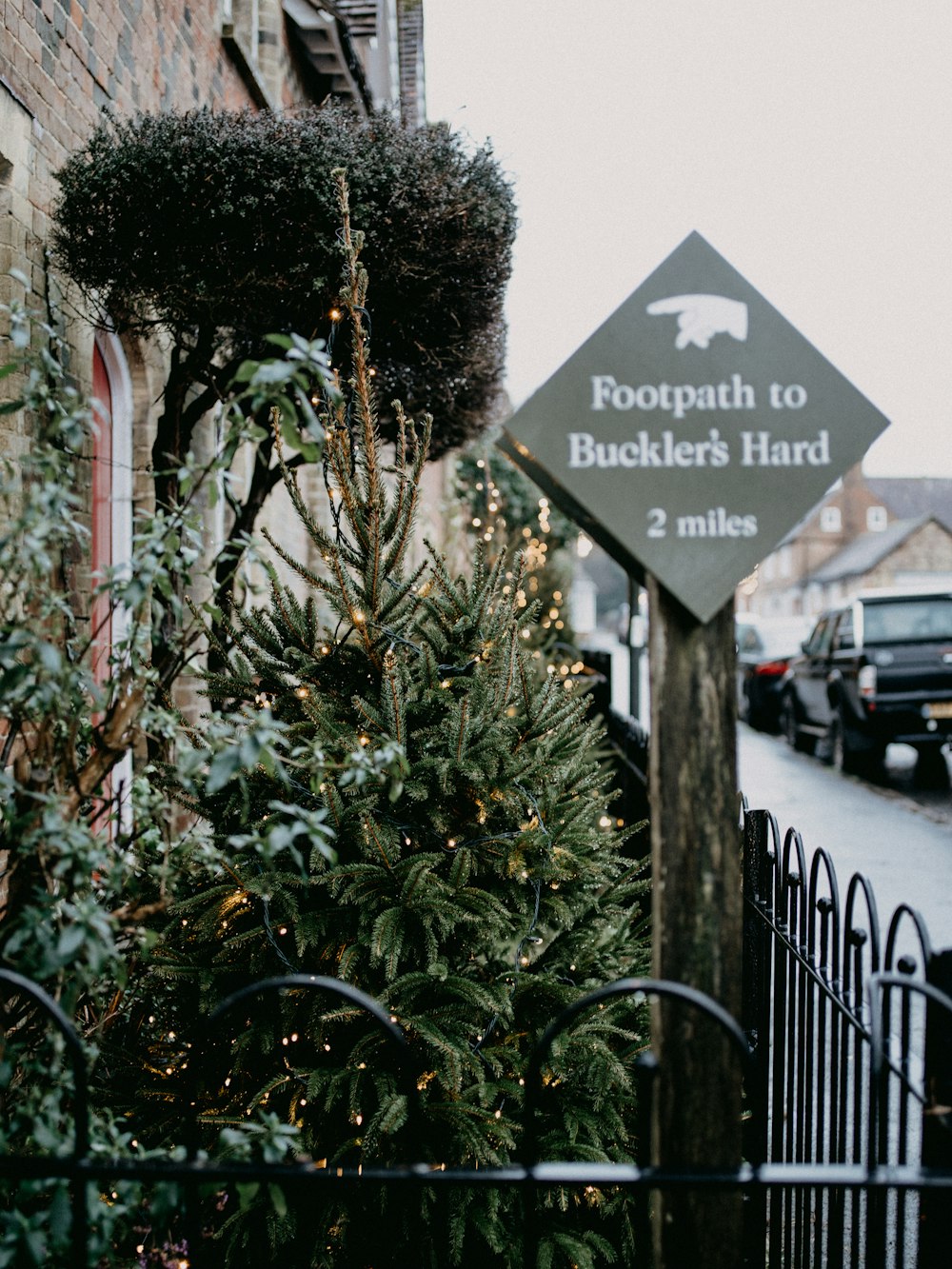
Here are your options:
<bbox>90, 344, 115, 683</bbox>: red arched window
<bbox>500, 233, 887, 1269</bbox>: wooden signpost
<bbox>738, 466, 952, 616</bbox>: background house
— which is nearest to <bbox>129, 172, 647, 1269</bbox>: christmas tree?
<bbox>500, 233, 887, 1269</bbox>: wooden signpost

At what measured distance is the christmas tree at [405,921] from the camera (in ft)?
8.25

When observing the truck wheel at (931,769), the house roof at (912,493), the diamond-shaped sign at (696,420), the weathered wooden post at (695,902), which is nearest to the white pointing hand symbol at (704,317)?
the diamond-shaped sign at (696,420)

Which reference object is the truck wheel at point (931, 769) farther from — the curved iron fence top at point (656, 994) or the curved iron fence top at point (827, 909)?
the curved iron fence top at point (656, 994)

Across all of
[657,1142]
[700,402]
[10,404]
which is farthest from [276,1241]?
[700,402]

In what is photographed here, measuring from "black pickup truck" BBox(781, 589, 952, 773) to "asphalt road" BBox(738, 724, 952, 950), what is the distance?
0.55 meters

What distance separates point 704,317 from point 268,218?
2886 millimetres

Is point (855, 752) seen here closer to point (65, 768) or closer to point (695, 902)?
point (695, 902)

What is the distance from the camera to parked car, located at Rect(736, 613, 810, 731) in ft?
56.9

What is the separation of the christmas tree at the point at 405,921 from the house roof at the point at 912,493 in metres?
60.8

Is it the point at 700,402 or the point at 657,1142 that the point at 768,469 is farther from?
the point at 657,1142

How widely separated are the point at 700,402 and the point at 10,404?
1.25m

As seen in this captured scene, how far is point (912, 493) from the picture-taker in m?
59.9

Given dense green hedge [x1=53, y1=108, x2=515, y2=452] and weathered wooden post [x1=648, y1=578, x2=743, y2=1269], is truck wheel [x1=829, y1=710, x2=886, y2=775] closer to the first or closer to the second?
dense green hedge [x1=53, y1=108, x2=515, y2=452]

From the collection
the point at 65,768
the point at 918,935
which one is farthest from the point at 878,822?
the point at 65,768
